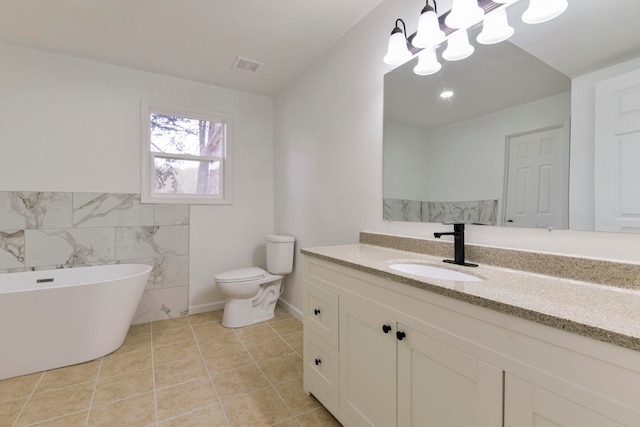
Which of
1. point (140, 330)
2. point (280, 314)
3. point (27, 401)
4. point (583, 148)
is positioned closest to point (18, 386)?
point (27, 401)

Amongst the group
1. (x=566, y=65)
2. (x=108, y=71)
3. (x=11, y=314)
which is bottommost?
(x=11, y=314)

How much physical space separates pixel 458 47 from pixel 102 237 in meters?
3.17

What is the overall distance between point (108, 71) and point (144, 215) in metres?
1.37

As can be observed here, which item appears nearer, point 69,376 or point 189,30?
point 69,376

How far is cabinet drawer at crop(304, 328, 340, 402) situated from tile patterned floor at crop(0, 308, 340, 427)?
127 mm

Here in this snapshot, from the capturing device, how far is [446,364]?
3.05 feet

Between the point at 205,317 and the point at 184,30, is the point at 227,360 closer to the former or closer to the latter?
the point at 205,317

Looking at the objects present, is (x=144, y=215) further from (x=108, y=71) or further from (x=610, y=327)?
(x=610, y=327)

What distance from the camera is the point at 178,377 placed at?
1931mm

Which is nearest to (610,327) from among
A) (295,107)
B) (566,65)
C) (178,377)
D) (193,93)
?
(566,65)

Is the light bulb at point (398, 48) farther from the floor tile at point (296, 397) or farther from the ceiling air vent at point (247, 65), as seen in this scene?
the floor tile at point (296, 397)

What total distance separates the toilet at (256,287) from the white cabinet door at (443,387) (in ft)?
6.13

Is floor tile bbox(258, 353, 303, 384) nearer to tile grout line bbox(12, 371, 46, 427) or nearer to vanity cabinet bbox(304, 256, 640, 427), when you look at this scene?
vanity cabinet bbox(304, 256, 640, 427)

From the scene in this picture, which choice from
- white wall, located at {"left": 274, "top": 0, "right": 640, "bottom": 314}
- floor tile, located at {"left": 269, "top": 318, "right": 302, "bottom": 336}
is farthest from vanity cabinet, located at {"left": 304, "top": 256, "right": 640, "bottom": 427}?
floor tile, located at {"left": 269, "top": 318, "right": 302, "bottom": 336}
